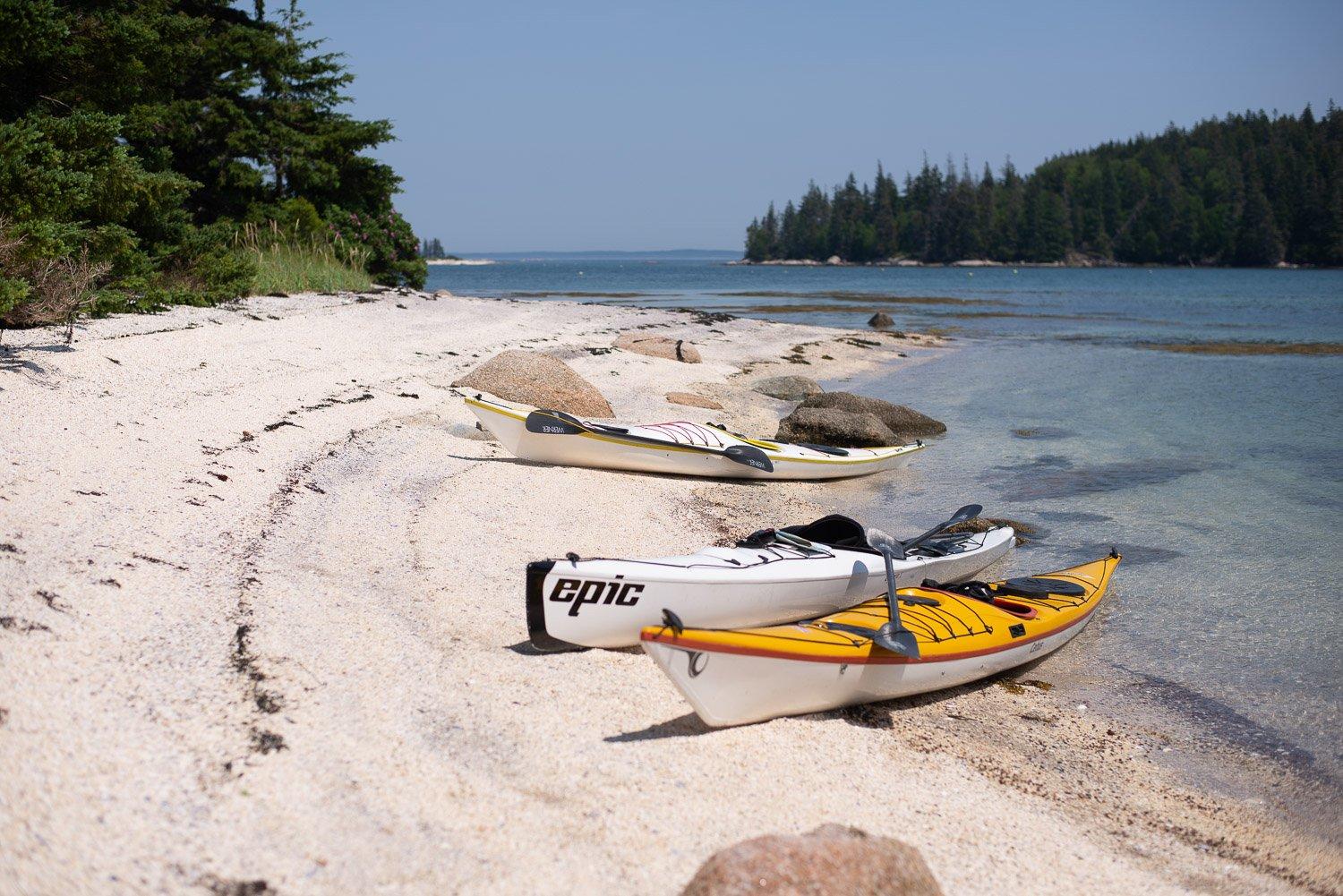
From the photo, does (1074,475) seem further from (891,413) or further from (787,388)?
(787,388)

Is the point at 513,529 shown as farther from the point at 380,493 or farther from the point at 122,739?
the point at 122,739

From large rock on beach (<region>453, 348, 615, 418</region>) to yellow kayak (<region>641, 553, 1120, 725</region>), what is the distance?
19.7 ft

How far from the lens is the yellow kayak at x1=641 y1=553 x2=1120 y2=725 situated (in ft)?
12.7

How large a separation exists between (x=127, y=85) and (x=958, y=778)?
39.0 ft

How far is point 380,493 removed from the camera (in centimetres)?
705

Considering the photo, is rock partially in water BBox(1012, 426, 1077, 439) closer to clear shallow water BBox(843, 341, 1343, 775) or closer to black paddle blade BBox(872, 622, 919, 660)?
clear shallow water BBox(843, 341, 1343, 775)

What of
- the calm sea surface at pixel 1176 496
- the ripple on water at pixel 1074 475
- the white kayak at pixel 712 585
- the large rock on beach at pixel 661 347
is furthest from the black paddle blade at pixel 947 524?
the large rock on beach at pixel 661 347

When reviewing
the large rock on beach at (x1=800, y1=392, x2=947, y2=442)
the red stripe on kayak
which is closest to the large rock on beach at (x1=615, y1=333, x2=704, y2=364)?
the large rock on beach at (x1=800, y1=392, x2=947, y2=442)

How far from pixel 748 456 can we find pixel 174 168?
46.0 ft

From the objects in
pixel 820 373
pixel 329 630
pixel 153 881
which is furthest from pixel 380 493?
pixel 820 373

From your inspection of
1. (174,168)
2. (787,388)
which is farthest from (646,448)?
(174,168)

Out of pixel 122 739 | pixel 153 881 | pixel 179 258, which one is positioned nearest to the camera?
pixel 153 881

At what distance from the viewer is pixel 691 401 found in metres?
13.4

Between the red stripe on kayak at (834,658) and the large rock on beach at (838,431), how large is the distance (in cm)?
520
